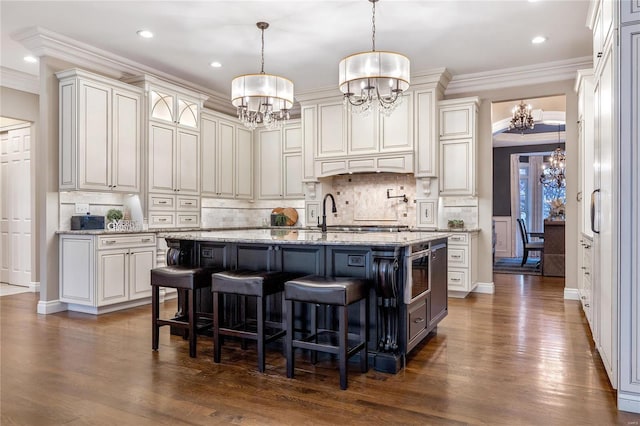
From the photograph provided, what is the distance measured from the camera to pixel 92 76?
493cm

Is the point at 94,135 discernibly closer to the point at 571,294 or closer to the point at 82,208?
the point at 82,208

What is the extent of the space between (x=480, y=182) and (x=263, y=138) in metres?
3.67

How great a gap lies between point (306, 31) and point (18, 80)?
4186mm

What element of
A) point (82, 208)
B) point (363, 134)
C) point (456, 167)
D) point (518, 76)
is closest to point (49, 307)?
point (82, 208)

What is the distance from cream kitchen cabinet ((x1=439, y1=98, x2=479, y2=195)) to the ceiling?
0.52 meters

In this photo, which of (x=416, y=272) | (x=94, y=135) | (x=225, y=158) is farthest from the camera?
(x=225, y=158)

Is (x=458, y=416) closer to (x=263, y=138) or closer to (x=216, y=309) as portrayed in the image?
(x=216, y=309)

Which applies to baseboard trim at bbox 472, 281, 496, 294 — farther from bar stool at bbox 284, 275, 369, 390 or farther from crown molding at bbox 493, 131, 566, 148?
crown molding at bbox 493, 131, 566, 148

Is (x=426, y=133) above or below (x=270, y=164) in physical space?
above

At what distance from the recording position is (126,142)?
5.34 metres

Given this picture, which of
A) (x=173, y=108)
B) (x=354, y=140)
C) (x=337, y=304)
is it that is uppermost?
(x=173, y=108)

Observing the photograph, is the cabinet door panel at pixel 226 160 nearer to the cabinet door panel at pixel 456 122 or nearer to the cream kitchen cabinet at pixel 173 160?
the cream kitchen cabinet at pixel 173 160

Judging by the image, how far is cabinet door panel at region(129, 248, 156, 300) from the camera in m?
5.09

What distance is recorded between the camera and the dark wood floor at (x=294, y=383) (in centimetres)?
230
